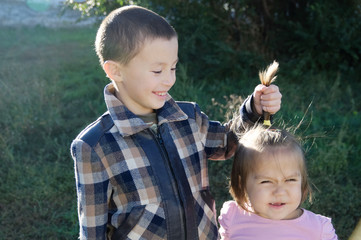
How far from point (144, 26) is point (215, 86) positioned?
3.76 meters

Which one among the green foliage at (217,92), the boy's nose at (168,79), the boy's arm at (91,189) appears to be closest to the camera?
the boy's arm at (91,189)

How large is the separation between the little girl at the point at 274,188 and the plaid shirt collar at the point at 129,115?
0.37 metres

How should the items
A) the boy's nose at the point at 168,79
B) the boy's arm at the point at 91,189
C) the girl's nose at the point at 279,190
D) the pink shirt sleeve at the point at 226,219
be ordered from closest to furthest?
the boy's arm at the point at 91,189 < the boy's nose at the point at 168,79 < the girl's nose at the point at 279,190 < the pink shirt sleeve at the point at 226,219

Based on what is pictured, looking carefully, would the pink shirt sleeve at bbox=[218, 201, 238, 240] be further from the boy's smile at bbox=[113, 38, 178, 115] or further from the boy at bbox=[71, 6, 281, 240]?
the boy's smile at bbox=[113, 38, 178, 115]

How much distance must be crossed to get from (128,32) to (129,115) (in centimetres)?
35

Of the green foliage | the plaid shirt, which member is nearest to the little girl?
the plaid shirt

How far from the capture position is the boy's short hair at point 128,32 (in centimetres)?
181

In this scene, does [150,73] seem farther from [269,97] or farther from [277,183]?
[277,183]

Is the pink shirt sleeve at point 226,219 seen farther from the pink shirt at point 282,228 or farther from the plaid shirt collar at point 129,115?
the plaid shirt collar at point 129,115

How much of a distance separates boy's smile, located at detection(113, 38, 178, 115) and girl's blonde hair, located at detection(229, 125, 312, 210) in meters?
0.47

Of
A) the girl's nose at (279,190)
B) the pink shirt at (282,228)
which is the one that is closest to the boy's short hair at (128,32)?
the girl's nose at (279,190)

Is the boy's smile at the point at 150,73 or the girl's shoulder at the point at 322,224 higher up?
the boy's smile at the point at 150,73

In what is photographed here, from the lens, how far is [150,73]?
1.83 m

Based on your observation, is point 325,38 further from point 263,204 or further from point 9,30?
point 9,30
